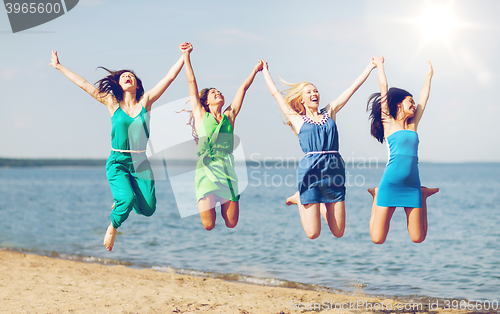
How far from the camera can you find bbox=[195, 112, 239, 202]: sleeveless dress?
21.3 ft

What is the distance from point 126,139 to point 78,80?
1.12 m

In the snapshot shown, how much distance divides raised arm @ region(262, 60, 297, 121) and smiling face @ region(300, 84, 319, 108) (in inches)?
9.9

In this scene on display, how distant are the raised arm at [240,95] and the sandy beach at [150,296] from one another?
608cm

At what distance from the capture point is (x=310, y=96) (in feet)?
21.7

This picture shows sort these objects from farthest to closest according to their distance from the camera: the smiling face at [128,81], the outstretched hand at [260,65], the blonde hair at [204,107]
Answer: the blonde hair at [204,107]
the outstretched hand at [260,65]
the smiling face at [128,81]

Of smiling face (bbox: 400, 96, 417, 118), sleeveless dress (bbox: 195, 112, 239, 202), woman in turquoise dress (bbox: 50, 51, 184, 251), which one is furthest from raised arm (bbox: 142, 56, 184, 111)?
smiling face (bbox: 400, 96, 417, 118)

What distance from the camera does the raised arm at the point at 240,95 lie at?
6.73 meters

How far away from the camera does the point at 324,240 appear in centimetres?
2369

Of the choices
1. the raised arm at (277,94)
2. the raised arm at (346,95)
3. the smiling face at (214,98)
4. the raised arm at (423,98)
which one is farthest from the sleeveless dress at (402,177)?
the smiling face at (214,98)

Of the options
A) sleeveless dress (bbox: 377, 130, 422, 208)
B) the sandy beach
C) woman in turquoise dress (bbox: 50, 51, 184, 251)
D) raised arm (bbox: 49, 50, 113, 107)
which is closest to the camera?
sleeveless dress (bbox: 377, 130, 422, 208)

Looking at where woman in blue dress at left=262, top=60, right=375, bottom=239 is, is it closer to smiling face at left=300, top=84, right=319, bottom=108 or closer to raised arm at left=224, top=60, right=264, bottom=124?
smiling face at left=300, top=84, right=319, bottom=108

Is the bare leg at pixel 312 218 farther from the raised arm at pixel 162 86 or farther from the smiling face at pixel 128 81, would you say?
the smiling face at pixel 128 81

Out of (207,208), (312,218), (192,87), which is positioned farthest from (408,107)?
(207,208)

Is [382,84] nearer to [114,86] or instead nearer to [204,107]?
[204,107]
